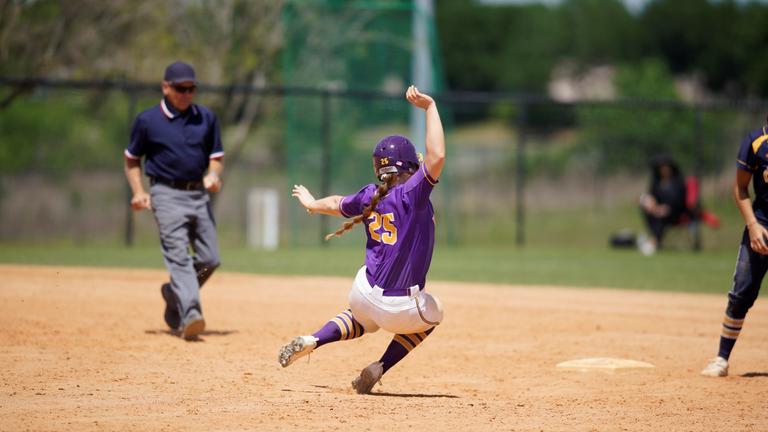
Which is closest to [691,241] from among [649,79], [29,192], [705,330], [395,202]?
[705,330]

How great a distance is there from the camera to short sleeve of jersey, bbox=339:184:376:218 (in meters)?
6.64

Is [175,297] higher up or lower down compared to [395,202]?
lower down

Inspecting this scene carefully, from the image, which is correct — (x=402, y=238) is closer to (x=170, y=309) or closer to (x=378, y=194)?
(x=378, y=194)

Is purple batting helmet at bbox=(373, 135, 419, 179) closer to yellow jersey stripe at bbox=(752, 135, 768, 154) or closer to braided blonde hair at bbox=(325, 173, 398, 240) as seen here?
braided blonde hair at bbox=(325, 173, 398, 240)

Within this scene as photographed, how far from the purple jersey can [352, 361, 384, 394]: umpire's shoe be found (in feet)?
Result: 1.88

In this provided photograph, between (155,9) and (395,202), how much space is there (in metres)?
19.7

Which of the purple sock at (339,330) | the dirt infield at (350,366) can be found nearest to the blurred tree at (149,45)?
the dirt infield at (350,366)

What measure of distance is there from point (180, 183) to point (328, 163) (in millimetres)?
12816

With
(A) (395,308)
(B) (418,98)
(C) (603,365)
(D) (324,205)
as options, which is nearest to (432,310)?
(A) (395,308)

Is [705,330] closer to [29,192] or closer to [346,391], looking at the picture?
[346,391]

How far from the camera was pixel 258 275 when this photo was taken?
15242 millimetres

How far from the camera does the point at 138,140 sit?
363 inches

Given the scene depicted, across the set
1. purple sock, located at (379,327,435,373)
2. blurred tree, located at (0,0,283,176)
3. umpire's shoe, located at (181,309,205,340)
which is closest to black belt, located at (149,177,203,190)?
umpire's shoe, located at (181,309,205,340)

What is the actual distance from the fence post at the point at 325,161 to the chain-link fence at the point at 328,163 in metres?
0.03
